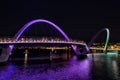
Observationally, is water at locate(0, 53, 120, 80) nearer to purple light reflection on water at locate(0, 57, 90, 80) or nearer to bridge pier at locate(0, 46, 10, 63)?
purple light reflection on water at locate(0, 57, 90, 80)

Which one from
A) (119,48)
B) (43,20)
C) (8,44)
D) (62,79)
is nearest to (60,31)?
(43,20)

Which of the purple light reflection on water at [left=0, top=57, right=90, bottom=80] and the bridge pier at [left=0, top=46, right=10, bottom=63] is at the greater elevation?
the bridge pier at [left=0, top=46, right=10, bottom=63]

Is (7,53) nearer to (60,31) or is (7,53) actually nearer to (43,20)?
(43,20)

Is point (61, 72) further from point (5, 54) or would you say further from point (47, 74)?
point (5, 54)

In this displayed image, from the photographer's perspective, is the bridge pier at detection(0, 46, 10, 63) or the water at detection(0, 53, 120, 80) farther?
the bridge pier at detection(0, 46, 10, 63)

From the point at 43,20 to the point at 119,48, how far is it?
93198mm

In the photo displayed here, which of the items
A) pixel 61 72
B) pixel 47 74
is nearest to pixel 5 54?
pixel 61 72

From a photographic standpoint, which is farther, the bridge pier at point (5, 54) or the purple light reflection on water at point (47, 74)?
the bridge pier at point (5, 54)

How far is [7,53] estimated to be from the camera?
5919cm

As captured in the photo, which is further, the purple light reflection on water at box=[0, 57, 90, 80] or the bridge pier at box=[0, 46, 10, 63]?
the bridge pier at box=[0, 46, 10, 63]

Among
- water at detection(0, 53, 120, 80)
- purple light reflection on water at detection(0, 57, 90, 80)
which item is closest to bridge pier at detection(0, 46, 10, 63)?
water at detection(0, 53, 120, 80)

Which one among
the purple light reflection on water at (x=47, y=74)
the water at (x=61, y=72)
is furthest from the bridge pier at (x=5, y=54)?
the purple light reflection on water at (x=47, y=74)

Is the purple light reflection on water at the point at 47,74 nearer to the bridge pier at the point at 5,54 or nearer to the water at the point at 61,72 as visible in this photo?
the water at the point at 61,72

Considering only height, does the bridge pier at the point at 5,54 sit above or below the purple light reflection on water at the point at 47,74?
above
